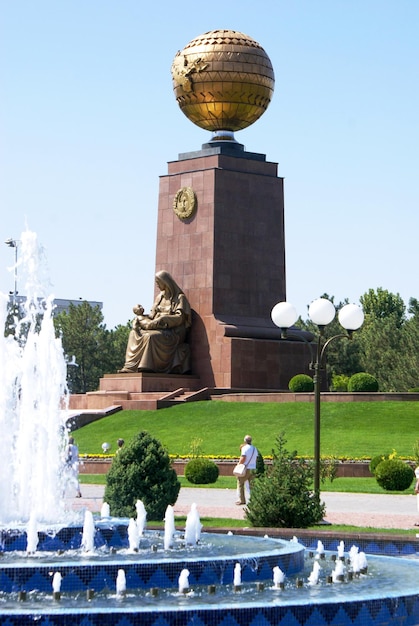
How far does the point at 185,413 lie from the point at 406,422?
6635mm

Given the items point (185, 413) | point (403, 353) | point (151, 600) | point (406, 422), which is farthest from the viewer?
point (403, 353)

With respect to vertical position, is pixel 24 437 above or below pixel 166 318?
below

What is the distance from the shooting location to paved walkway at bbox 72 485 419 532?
17.7 m

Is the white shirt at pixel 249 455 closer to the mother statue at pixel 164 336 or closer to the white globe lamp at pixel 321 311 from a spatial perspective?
the white globe lamp at pixel 321 311

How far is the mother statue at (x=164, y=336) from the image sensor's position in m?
38.2

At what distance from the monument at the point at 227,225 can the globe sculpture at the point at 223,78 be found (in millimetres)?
30

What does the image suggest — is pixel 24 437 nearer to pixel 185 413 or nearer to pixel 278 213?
pixel 185 413

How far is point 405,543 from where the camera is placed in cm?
1441

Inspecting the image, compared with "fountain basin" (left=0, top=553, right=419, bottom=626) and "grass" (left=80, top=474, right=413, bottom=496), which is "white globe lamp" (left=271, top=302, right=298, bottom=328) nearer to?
"grass" (left=80, top=474, right=413, bottom=496)

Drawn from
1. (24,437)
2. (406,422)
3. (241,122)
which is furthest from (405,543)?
(241,122)

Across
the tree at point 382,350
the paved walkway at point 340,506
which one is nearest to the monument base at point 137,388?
the paved walkway at point 340,506

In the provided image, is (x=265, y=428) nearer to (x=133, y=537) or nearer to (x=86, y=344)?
(x=133, y=537)

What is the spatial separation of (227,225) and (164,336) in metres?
4.00

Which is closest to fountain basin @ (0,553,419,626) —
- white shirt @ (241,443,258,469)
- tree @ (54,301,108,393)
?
white shirt @ (241,443,258,469)
